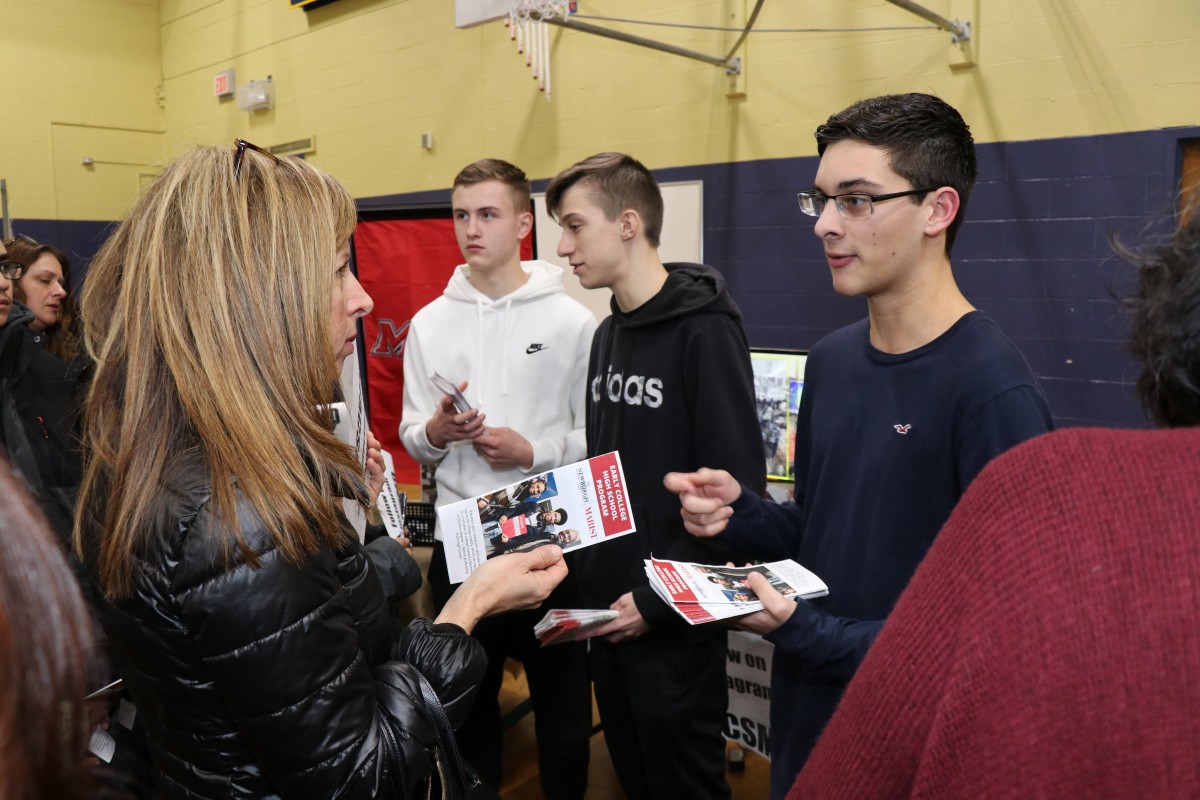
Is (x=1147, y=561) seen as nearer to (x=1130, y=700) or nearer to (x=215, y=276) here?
(x=1130, y=700)

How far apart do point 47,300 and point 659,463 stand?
349cm

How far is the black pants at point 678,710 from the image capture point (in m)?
2.34

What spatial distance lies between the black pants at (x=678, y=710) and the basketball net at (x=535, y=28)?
121 inches

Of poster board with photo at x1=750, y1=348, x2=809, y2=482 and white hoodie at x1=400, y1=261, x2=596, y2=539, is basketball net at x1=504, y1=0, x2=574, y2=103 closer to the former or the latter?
white hoodie at x1=400, y1=261, x2=596, y2=539

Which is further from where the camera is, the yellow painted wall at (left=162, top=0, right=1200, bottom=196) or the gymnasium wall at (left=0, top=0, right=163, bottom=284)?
the gymnasium wall at (left=0, top=0, right=163, bottom=284)

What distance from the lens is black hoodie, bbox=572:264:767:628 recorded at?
2.27m

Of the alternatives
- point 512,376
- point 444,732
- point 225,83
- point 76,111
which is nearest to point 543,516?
point 444,732

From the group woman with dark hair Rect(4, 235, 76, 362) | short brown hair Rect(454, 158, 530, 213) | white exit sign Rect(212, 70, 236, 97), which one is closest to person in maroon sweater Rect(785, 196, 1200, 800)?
short brown hair Rect(454, 158, 530, 213)

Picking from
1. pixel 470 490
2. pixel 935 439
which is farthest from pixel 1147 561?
pixel 470 490

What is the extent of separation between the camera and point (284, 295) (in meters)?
1.27

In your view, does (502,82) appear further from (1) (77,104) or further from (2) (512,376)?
(1) (77,104)

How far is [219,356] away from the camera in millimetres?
1214

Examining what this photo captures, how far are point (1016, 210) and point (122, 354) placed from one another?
3602mm

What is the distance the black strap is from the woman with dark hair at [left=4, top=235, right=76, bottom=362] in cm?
372
